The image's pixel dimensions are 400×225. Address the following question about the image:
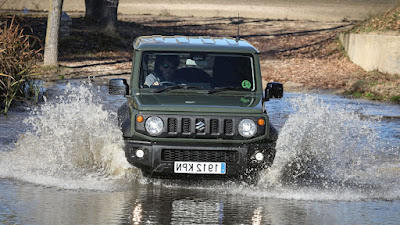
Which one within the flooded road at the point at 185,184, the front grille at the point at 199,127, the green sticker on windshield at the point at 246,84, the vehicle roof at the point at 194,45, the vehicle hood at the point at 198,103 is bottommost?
the flooded road at the point at 185,184

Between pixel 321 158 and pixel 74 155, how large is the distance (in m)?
3.46

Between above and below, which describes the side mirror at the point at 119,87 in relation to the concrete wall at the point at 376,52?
below

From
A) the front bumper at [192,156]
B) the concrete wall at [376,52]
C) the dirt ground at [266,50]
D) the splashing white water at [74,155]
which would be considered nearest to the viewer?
the front bumper at [192,156]

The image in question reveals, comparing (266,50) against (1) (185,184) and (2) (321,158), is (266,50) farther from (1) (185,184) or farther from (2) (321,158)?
(1) (185,184)

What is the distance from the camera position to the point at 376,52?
24.5 metres

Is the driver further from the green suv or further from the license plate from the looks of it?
the license plate

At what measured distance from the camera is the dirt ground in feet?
78.2

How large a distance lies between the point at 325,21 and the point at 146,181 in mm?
34314

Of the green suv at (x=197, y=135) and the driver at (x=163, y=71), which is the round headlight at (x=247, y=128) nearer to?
the green suv at (x=197, y=135)

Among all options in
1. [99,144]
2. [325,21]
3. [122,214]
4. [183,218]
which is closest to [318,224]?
[183,218]

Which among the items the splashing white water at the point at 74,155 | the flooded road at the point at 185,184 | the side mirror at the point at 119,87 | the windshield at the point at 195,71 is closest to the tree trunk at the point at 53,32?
the flooded road at the point at 185,184

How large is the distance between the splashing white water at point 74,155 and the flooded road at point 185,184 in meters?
0.01

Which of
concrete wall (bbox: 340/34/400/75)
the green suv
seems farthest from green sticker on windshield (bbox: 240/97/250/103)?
concrete wall (bbox: 340/34/400/75)

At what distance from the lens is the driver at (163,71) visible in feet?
34.5
